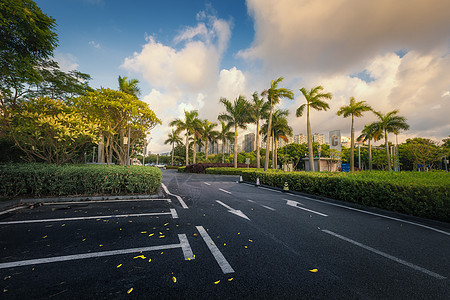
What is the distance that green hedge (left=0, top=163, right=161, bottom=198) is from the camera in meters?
6.83

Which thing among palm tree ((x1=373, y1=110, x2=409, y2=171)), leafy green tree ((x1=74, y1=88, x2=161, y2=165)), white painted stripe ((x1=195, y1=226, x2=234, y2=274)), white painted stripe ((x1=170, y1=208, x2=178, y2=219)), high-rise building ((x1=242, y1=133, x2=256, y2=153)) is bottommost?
white painted stripe ((x1=170, y1=208, x2=178, y2=219))

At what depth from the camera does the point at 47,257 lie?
9.82ft

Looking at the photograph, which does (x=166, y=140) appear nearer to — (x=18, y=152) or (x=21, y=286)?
(x=18, y=152)

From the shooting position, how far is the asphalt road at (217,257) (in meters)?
2.31

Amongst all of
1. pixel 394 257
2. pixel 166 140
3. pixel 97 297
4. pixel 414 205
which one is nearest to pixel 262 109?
pixel 414 205

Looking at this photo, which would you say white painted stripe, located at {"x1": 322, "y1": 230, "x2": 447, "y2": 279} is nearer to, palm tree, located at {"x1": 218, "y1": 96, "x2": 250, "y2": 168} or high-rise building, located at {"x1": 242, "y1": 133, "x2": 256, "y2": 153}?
palm tree, located at {"x1": 218, "y1": 96, "x2": 250, "y2": 168}

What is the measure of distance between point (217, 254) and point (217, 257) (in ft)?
0.33

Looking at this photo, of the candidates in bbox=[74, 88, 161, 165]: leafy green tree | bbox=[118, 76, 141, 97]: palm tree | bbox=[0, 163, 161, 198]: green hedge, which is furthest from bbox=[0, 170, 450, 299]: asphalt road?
bbox=[118, 76, 141, 97]: palm tree

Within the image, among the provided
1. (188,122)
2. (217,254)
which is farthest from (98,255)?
(188,122)

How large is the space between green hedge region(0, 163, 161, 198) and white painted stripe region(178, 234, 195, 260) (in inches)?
216

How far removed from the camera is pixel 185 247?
3.45m

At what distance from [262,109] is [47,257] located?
25.2m

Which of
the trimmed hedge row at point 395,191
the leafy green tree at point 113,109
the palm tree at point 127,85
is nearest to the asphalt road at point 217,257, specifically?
the trimmed hedge row at point 395,191

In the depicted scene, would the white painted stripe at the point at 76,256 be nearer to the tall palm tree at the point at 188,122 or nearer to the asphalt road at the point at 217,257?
the asphalt road at the point at 217,257
